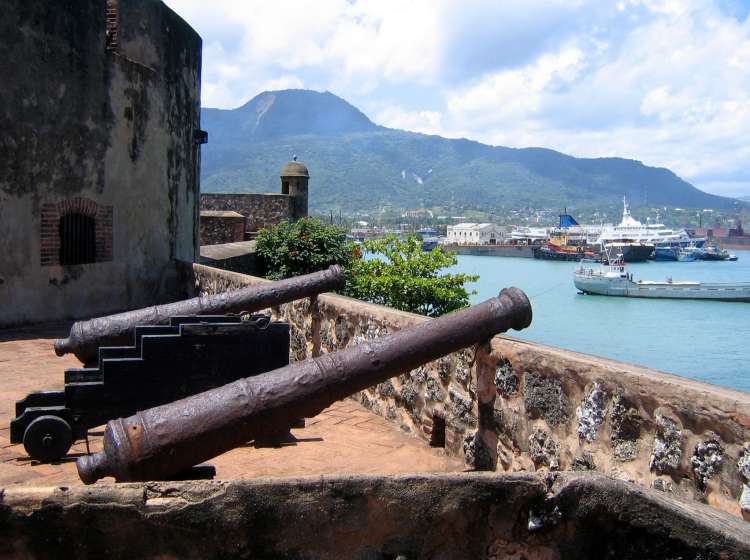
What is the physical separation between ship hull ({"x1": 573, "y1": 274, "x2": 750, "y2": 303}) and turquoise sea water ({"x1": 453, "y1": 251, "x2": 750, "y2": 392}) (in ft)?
1.91

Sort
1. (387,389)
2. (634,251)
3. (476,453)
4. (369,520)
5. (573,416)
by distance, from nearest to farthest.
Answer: (369,520)
(573,416)
(476,453)
(387,389)
(634,251)

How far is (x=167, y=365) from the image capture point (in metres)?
4.72

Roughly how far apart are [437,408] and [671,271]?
3405 inches

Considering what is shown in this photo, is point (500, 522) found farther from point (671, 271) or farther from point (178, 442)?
point (671, 271)

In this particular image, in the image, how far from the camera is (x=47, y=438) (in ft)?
14.5

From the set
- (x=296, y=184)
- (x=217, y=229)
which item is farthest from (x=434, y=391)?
(x=296, y=184)

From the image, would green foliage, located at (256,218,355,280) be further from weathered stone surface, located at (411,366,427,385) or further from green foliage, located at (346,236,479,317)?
weathered stone surface, located at (411,366,427,385)

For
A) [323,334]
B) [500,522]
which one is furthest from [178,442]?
[323,334]

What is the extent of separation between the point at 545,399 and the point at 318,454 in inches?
66.9

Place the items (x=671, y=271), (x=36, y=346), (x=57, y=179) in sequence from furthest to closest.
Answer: (x=671, y=271), (x=57, y=179), (x=36, y=346)

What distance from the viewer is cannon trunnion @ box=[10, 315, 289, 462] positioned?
14.8 ft

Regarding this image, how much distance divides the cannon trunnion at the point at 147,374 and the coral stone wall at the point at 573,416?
1.04m

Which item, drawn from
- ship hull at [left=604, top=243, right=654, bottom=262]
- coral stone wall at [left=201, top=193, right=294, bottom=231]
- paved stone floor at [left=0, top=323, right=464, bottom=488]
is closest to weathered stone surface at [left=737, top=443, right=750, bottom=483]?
paved stone floor at [left=0, top=323, right=464, bottom=488]

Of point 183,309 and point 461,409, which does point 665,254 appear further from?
point 461,409
